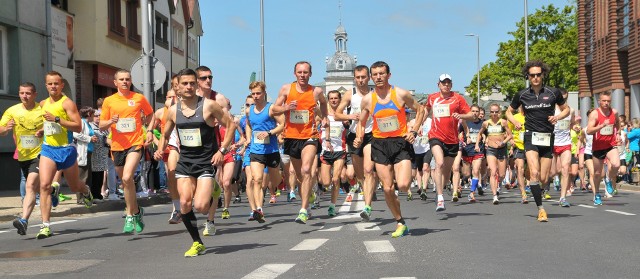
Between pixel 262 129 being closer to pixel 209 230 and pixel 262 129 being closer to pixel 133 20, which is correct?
pixel 209 230

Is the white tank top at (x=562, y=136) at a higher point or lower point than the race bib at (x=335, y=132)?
lower

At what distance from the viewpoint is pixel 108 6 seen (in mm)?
34250

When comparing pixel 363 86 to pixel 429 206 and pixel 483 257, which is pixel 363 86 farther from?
pixel 483 257

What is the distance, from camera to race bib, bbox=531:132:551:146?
13761mm

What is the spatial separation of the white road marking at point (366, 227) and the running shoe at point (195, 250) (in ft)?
8.92

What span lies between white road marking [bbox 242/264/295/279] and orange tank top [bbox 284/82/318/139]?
5.26 m

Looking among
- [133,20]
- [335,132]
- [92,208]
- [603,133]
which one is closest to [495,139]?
[603,133]

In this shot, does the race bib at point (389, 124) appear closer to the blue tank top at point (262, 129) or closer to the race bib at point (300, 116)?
the race bib at point (300, 116)

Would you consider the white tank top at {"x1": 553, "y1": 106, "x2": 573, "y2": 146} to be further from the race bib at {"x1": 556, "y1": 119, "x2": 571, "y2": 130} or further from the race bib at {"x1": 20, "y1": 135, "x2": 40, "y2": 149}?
the race bib at {"x1": 20, "y1": 135, "x2": 40, "y2": 149}

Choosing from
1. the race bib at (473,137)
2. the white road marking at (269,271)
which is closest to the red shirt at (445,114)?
the race bib at (473,137)

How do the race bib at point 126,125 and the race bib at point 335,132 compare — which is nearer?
the race bib at point 126,125

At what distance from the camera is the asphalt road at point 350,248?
7.93m

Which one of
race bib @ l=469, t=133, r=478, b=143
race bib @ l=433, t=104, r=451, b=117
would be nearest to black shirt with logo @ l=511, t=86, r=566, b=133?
race bib @ l=433, t=104, r=451, b=117

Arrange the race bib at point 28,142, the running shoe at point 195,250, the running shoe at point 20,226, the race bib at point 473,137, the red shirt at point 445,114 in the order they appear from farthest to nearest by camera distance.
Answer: the race bib at point 473,137, the red shirt at point 445,114, the race bib at point 28,142, the running shoe at point 20,226, the running shoe at point 195,250
